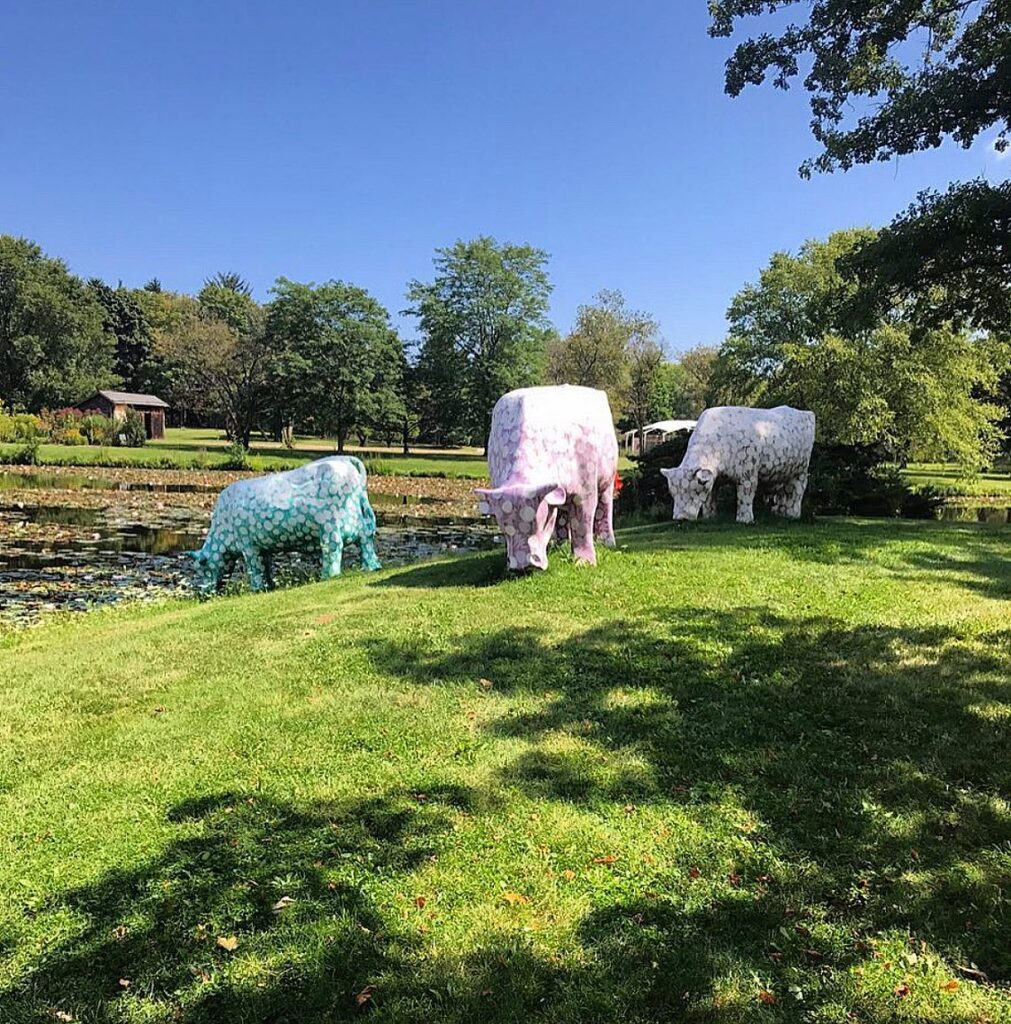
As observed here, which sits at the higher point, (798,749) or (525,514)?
(525,514)

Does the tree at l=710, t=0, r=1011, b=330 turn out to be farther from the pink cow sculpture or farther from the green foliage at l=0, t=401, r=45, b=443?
the green foliage at l=0, t=401, r=45, b=443

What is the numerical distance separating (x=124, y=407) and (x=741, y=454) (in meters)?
54.0

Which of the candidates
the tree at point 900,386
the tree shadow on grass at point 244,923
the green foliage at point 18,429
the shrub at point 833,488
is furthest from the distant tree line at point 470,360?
the tree shadow on grass at point 244,923

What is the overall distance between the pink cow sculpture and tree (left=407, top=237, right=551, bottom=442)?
37528 mm

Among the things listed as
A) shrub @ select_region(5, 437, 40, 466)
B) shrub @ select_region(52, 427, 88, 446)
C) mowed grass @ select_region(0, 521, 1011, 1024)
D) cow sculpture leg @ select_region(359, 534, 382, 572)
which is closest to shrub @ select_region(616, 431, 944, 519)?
cow sculpture leg @ select_region(359, 534, 382, 572)

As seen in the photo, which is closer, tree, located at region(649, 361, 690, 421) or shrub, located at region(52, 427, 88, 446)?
shrub, located at region(52, 427, 88, 446)

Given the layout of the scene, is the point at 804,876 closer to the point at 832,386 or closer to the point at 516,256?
the point at 832,386

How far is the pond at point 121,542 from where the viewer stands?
12438 mm

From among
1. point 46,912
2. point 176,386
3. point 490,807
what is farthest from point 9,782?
point 176,386

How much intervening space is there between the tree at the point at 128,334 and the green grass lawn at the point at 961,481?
60976mm

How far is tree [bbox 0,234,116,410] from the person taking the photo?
177 feet

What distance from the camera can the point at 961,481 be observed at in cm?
2933

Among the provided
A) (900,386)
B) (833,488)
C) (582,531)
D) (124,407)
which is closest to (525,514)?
(582,531)

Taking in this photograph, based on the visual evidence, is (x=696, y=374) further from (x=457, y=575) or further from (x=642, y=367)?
(x=457, y=575)
